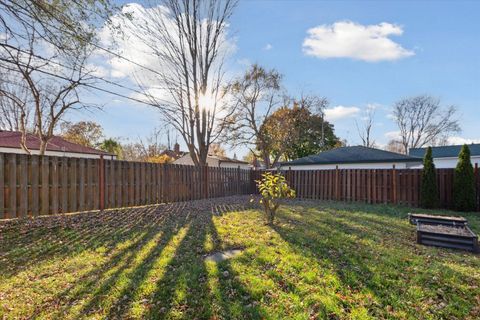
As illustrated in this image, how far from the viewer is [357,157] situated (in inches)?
685

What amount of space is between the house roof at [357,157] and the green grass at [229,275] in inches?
464

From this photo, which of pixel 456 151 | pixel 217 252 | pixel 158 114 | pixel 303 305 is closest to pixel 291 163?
pixel 158 114

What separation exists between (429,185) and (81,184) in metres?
11.5

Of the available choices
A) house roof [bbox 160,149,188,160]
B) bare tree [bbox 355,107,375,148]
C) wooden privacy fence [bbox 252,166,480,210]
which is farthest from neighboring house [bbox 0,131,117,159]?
bare tree [bbox 355,107,375,148]

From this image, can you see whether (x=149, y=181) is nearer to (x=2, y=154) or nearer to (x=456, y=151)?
(x=2, y=154)

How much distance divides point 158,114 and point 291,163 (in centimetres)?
1011

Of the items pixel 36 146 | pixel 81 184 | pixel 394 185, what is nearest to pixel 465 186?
pixel 394 185

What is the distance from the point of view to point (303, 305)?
2.82 meters

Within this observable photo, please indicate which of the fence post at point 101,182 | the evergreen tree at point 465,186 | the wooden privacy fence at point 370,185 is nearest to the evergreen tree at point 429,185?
the wooden privacy fence at point 370,185

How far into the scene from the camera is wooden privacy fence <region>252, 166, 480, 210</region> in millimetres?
9992

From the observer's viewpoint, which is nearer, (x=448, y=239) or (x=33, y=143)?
(x=448, y=239)

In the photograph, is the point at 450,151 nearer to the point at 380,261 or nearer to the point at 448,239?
the point at 448,239

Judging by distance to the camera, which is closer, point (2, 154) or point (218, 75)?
point (2, 154)

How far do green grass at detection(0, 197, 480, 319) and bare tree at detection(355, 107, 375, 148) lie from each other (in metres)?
34.8
